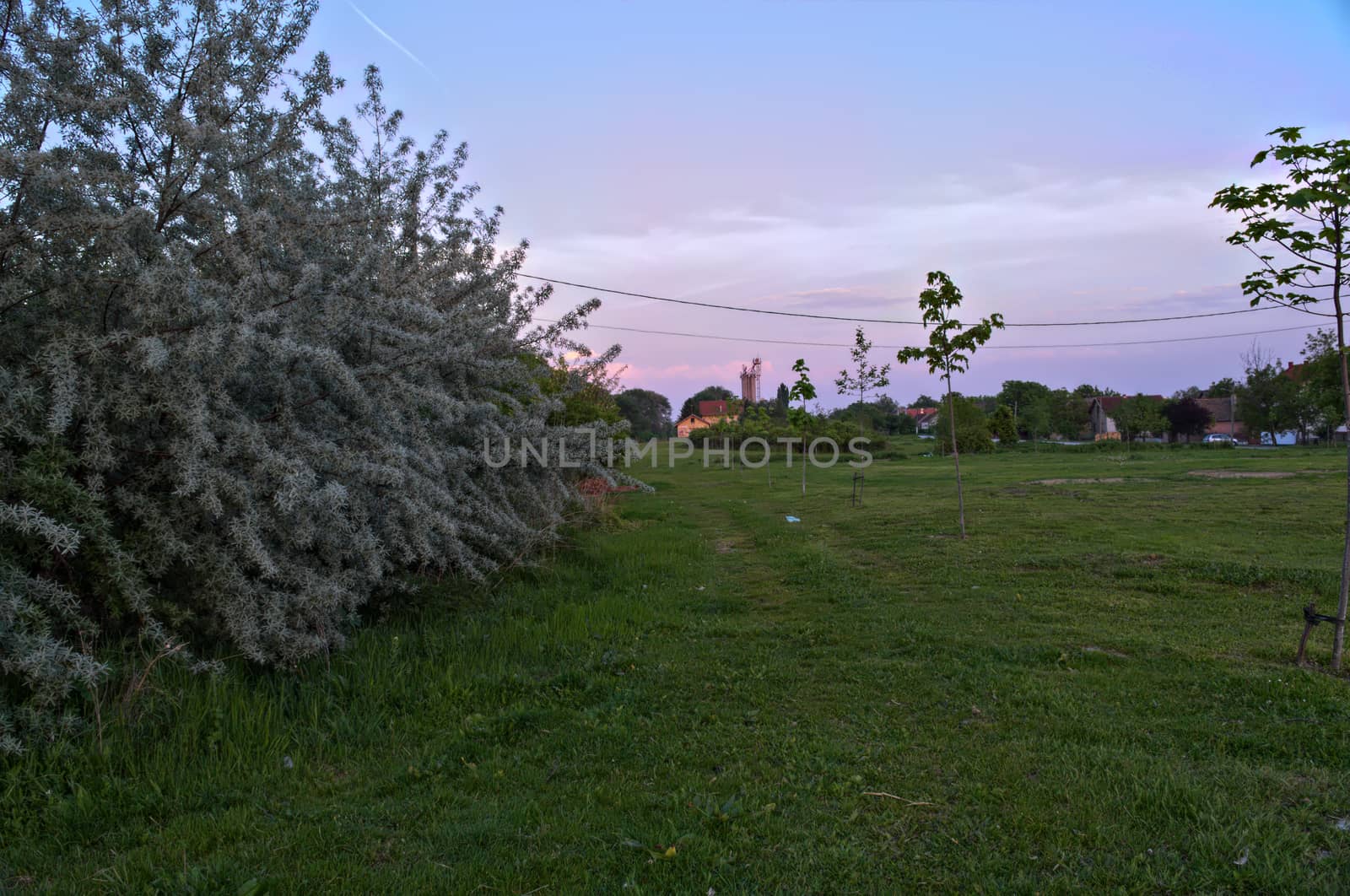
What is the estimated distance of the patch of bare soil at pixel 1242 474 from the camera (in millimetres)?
21156

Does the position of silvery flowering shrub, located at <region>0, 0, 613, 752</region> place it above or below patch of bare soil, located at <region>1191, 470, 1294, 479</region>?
above

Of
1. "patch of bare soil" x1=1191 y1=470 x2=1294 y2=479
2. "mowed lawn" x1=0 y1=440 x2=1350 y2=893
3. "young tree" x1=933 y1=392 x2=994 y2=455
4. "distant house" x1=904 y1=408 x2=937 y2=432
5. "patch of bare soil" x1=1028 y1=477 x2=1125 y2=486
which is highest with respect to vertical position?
"distant house" x1=904 y1=408 x2=937 y2=432

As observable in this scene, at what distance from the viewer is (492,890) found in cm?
293

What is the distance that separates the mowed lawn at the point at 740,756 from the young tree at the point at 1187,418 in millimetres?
63873

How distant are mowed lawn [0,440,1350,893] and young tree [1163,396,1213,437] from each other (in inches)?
2515

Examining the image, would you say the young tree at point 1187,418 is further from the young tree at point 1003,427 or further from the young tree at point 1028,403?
the young tree at point 1003,427

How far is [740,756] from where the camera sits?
4.11m

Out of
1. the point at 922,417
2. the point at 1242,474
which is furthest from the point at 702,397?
the point at 1242,474

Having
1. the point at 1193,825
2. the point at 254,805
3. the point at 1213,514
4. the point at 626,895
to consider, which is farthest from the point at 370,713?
the point at 1213,514

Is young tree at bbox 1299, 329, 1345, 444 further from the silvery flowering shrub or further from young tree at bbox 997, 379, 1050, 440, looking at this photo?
the silvery flowering shrub

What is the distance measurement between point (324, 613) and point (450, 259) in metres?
5.02

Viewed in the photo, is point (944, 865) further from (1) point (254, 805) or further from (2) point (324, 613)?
(2) point (324, 613)

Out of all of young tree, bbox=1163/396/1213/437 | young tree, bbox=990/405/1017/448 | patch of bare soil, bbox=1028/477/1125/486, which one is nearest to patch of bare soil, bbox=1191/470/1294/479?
patch of bare soil, bbox=1028/477/1125/486

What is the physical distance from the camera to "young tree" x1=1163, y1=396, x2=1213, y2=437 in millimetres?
60562
